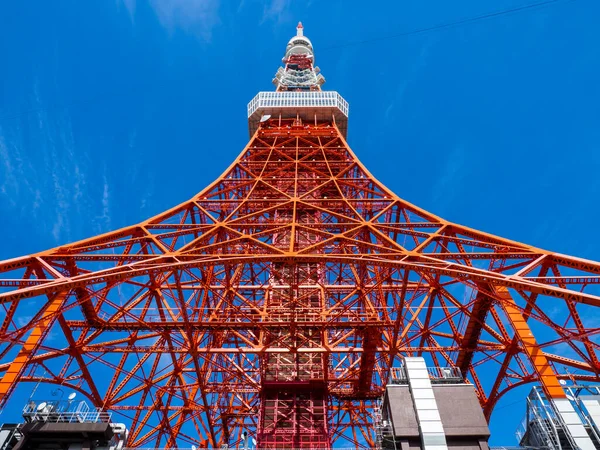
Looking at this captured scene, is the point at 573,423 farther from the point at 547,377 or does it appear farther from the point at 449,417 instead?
the point at 449,417

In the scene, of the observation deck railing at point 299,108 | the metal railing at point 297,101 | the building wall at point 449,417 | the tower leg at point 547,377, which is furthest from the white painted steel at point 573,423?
the metal railing at point 297,101

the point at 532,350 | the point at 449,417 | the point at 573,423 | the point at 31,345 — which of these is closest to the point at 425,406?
the point at 449,417

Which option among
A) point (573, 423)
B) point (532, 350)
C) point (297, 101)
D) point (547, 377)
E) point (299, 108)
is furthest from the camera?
point (297, 101)

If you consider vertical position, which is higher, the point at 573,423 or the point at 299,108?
the point at 299,108

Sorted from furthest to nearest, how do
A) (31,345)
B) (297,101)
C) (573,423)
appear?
1. (297,101)
2. (31,345)
3. (573,423)

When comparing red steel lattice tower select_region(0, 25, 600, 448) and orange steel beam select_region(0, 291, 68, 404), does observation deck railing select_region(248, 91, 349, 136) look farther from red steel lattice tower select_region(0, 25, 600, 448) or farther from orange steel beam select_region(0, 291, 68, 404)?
orange steel beam select_region(0, 291, 68, 404)

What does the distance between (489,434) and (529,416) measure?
2.51 meters

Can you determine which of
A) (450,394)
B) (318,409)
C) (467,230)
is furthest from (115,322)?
(467,230)

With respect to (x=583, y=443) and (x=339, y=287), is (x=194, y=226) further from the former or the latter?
(x=583, y=443)

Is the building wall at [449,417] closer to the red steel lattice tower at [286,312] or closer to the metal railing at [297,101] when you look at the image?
the red steel lattice tower at [286,312]

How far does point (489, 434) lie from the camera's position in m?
11.2

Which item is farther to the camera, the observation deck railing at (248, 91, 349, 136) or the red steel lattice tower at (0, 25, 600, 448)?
the observation deck railing at (248, 91, 349, 136)

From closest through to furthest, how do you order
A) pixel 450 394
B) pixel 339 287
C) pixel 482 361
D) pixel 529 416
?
pixel 450 394, pixel 529 416, pixel 482 361, pixel 339 287

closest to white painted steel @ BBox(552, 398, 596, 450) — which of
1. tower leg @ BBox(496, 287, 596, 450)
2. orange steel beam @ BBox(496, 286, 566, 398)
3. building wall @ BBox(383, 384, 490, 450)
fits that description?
tower leg @ BBox(496, 287, 596, 450)
